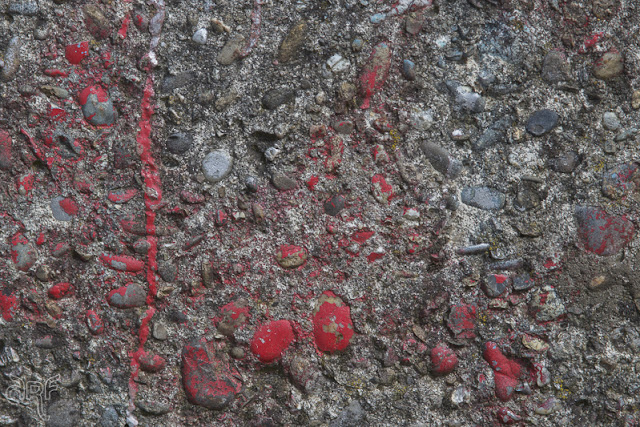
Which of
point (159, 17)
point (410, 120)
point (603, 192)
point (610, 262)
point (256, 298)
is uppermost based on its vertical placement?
point (159, 17)

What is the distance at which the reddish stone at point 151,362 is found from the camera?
1298 millimetres

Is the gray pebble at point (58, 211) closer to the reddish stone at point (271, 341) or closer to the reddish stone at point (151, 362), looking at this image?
the reddish stone at point (151, 362)

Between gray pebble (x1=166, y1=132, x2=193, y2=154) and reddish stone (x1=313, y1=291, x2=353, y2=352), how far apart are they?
0.51 meters

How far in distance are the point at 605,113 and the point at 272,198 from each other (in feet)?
2.81

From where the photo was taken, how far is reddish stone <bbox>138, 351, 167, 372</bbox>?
1298 millimetres

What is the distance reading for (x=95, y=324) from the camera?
1.30 metres

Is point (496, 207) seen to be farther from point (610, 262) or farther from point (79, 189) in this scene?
point (79, 189)

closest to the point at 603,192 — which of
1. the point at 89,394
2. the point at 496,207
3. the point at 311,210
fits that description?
the point at 496,207

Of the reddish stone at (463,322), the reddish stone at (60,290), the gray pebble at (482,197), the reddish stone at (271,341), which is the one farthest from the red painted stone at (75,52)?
the reddish stone at (463,322)

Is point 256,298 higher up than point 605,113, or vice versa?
point 605,113

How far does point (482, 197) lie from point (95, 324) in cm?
100

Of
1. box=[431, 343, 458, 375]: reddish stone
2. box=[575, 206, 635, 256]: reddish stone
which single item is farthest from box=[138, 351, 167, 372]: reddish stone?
box=[575, 206, 635, 256]: reddish stone

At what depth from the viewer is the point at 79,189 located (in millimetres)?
1330
